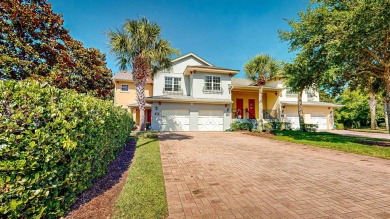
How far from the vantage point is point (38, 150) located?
239 centimetres

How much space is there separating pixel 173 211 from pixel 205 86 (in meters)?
17.3

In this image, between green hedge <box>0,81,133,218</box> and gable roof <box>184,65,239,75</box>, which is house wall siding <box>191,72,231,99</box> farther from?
green hedge <box>0,81,133,218</box>

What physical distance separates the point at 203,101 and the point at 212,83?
8.81 ft

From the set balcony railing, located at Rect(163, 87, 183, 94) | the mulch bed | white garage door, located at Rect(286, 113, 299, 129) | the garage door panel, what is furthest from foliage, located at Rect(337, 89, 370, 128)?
the mulch bed

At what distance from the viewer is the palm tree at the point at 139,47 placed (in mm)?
12789

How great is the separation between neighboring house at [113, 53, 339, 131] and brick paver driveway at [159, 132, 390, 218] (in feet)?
38.9

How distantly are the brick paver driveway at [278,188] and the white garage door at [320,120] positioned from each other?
18889 mm

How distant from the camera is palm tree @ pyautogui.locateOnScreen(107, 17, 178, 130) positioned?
1279cm

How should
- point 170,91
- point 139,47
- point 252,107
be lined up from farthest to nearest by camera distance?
point 252,107
point 170,91
point 139,47

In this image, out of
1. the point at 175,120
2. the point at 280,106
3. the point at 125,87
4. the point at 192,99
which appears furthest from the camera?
the point at 125,87

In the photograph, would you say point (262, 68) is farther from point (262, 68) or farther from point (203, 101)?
point (203, 101)

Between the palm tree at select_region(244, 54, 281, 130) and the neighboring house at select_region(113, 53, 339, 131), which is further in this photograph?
the neighboring house at select_region(113, 53, 339, 131)

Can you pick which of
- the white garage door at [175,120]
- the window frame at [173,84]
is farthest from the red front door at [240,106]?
the window frame at [173,84]

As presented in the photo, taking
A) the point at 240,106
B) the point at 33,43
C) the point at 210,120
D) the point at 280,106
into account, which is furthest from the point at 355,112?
the point at 33,43
